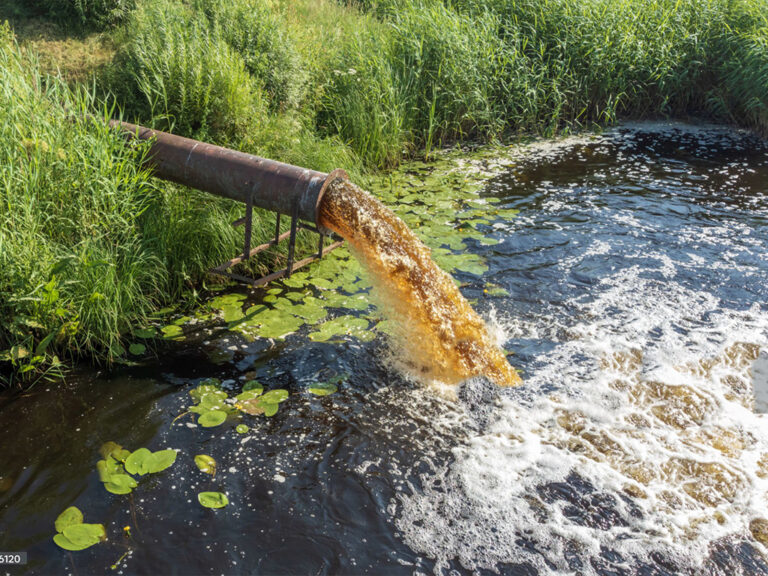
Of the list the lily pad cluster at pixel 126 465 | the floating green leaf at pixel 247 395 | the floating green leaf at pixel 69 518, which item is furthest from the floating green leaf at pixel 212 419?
Answer: the floating green leaf at pixel 69 518

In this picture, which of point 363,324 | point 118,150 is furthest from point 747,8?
point 118,150

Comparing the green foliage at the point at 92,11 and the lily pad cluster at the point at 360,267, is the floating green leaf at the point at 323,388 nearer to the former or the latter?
the lily pad cluster at the point at 360,267

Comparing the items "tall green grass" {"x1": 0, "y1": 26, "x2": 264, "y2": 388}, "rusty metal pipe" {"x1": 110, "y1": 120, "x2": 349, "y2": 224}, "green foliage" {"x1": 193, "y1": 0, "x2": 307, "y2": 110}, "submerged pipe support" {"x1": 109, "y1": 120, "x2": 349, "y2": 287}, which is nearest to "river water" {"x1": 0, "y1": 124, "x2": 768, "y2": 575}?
"tall green grass" {"x1": 0, "y1": 26, "x2": 264, "y2": 388}

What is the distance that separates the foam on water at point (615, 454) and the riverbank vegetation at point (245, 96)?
306 cm

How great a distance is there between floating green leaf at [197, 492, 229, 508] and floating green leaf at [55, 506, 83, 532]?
0.66 metres

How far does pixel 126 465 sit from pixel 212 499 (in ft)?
2.12

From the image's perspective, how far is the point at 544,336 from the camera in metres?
5.56

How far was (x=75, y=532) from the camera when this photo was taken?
3.50 meters

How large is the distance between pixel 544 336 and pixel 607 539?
85.4 inches

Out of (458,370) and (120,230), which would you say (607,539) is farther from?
(120,230)

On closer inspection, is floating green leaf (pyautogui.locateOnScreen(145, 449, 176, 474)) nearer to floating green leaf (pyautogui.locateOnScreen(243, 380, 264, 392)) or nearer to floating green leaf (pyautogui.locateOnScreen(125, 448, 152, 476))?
Answer: floating green leaf (pyautogui.locateOnScreen(125, 448, 152, 476))

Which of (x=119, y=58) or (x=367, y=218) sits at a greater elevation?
(x=119, y=58)

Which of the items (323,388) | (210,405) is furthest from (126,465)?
(323,388)

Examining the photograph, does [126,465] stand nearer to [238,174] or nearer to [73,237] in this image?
[73,237]
